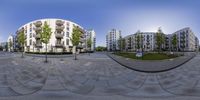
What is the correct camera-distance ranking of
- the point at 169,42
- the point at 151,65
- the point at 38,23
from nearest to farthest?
the point at 151,65 → the point at 38,23 → the point at 169,42

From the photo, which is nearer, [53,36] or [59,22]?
[53,36]

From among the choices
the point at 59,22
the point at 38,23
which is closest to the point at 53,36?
the point at 59,22

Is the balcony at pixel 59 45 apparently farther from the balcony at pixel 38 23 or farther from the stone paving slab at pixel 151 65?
the stone paving slab at pixel 151 65

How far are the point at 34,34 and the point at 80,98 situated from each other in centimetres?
6217

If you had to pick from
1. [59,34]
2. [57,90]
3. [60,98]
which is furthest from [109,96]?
[59,34]

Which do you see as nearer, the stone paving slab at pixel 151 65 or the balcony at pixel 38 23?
the stone paving slab at pixel 151 65

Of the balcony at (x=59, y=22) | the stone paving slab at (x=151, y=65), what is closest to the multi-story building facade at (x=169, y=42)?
the balcony at (x=59, y=22)

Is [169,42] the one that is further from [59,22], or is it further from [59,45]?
[59,45]

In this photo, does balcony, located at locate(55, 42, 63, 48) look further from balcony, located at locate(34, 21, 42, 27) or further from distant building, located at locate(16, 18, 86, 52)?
balcony, located at locate(34, 21, 42, 27)

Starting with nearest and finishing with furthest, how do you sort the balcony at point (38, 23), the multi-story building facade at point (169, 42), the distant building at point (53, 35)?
1. the distant building at point (53, 35)
2. the balcony at point (38, 23)
3. the multi-story building facade at point (169, 42)

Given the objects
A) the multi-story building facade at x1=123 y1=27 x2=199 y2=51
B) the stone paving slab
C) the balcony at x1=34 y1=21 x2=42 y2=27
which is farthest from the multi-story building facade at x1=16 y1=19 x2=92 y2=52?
the stone paving slab

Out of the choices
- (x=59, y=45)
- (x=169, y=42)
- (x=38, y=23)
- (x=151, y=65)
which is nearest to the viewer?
(x=151, y=65)

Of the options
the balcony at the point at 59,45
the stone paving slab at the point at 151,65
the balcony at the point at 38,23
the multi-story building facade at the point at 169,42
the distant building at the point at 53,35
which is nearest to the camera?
the stone paving slab at the point at 151,65

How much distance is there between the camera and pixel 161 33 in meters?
46.5
